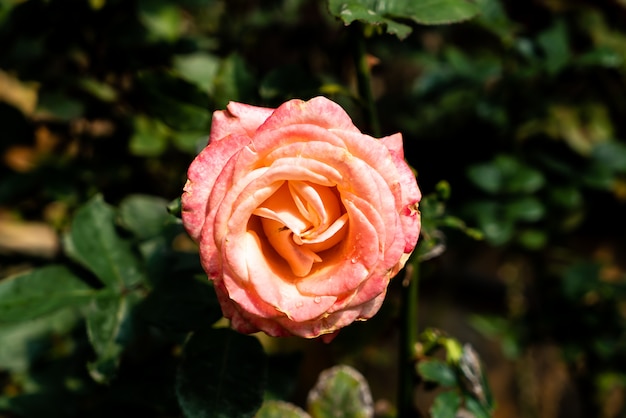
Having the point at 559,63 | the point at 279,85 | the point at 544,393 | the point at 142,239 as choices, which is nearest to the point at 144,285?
the point at 142,239

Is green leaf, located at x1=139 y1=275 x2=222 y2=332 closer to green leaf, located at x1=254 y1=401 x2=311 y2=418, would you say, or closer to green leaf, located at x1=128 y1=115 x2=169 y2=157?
green leaf, located at x1=254 y1=401 x2=311 y2=418

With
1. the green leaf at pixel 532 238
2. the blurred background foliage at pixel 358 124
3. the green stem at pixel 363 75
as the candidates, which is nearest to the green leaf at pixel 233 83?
the blurred background foliage at pixel 358 124

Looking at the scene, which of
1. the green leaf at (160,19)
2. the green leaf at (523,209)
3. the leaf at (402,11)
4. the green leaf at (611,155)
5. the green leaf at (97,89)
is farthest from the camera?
the green leaf at (611,155)

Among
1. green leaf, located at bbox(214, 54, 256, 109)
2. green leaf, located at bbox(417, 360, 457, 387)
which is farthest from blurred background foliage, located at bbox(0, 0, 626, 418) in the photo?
green leaf, located at bbox(417, 360, 457, 387)

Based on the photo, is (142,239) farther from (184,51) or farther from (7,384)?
(7,384)

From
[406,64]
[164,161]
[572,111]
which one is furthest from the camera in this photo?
[406,64]

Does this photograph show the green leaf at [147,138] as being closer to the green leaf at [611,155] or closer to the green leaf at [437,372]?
the green leaf at [437,372]
